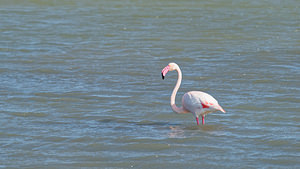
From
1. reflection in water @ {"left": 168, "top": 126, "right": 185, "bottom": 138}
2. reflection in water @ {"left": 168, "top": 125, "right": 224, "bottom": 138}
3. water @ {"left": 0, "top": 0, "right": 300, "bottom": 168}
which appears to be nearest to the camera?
water @ {"left": 0, "top": 0, "right": 300, "bottom": 168}

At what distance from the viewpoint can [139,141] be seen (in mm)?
8383

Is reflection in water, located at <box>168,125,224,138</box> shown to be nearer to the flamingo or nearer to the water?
the water

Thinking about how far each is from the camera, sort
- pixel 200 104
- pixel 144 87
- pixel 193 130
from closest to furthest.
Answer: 1. pixel 200 104
2. pixel 193 130
3. pixel 144 87

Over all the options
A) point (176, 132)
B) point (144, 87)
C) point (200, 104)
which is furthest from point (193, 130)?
point (144, 87)

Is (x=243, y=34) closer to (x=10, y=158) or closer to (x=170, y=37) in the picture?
(x=170, y=37)

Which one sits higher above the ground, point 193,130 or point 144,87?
point 144,87

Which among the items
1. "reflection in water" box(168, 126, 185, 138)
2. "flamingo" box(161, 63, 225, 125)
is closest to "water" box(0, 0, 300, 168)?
"reflection in water" box(168, 126, 185, 138)

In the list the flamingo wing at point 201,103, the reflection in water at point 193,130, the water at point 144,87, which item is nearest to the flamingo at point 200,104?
the flamingo wing at point 201,103

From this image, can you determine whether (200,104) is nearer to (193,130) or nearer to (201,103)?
(201,103)

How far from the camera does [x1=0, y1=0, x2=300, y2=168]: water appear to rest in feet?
26.1

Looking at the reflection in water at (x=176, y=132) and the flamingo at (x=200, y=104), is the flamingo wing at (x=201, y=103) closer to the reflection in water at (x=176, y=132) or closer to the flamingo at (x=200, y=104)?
the flamingo at (x=200, y=104)

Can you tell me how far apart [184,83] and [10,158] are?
4.98m

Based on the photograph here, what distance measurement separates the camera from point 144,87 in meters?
11.7

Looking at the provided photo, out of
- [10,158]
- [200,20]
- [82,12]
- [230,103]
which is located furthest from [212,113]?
[82,12]
